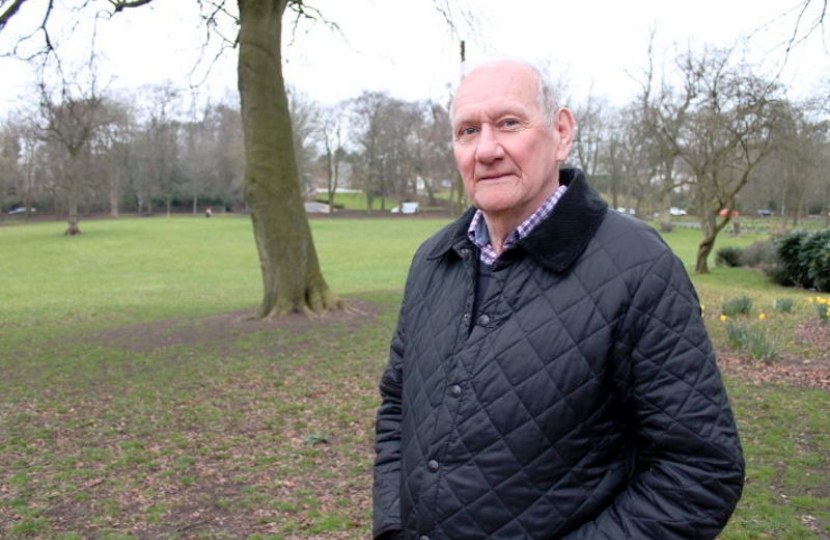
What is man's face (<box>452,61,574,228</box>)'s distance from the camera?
189 centimetres

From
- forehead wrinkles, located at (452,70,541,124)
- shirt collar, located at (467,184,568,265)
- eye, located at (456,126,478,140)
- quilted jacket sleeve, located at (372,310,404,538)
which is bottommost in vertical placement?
quilted jacket sleeve, located at (372,310,404,538)

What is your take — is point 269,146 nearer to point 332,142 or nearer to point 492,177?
point 492,177

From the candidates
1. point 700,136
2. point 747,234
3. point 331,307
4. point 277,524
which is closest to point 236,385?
point 277,524

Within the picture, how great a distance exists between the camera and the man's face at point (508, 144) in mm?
1894

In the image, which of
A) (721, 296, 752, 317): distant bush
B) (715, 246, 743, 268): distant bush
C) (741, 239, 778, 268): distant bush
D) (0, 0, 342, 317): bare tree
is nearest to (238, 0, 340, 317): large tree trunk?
(0, 0, 342, 317): bare tree

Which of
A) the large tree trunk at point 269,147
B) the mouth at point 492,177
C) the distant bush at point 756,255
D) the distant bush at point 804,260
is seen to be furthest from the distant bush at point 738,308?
the distant bush at point 756,255

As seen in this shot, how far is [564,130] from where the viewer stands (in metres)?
2.00

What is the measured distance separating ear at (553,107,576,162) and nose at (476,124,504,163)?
0.62 ft

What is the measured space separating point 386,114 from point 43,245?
40382 millimetres

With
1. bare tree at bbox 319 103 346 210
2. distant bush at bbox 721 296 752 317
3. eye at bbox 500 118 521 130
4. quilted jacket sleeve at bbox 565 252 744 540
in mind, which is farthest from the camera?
bare tree at bbox 319 103 346 210

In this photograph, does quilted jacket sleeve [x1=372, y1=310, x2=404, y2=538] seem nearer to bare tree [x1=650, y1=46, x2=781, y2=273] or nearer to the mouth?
the mouth

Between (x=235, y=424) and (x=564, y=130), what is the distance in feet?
17.1

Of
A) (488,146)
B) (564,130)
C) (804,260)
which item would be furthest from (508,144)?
(804,260)

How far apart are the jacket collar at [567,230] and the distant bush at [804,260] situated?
18.4 m
